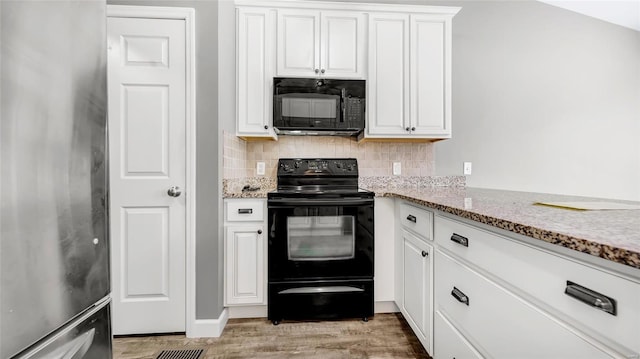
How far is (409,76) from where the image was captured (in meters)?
2.24

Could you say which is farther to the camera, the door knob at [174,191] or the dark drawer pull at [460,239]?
the door knob at [174,191]

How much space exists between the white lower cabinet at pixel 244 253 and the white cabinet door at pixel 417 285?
96 centimetres

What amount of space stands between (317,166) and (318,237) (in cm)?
71

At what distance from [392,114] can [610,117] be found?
90.9 inches

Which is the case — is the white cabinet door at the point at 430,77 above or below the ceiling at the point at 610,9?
below


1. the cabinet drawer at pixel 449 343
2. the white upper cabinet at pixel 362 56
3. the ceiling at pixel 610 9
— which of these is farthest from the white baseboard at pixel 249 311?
the ceiling at pixel 610 9

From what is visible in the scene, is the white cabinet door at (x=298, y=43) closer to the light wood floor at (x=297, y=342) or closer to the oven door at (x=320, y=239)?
the oven door at (x=320, y=239)

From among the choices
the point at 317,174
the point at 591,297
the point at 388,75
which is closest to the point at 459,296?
the point at 591,297

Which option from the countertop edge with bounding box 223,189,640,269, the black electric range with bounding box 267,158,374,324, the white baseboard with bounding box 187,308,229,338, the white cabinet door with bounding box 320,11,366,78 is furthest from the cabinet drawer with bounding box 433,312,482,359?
the white cabinet door with bounding box 320,11,366,78

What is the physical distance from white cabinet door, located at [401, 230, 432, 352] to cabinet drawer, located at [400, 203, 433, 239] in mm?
52

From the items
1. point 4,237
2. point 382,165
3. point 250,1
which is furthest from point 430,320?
point 250,1

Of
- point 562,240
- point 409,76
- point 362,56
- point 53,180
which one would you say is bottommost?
point 562,240

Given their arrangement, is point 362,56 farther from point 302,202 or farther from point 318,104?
point 302,202

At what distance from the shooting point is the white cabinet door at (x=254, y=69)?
2104 mm
